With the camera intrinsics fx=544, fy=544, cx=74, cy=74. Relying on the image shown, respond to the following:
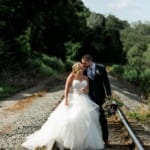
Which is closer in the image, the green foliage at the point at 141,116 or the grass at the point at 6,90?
the green foliage at the point at 141,116

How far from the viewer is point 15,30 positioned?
40688mm

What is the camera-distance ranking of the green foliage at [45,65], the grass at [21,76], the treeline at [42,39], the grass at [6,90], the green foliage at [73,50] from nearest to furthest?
the grass at [6,90]
the grass at [21,76]
the treeline at [42,39]
the green foliage at [45,65]
the green foliage at [73,50]

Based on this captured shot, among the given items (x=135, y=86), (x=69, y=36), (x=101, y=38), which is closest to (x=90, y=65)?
(x=135, y=86)

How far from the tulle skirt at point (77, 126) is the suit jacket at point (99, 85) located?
0.63ft

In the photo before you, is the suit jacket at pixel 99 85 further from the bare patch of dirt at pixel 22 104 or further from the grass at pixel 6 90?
the grass at pixel 6 90

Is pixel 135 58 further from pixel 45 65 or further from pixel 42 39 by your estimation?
pixel 45 65

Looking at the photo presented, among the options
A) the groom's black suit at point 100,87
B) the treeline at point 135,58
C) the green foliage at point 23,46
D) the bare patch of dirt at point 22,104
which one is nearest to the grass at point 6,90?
the bare patch of dirt at point 22,104

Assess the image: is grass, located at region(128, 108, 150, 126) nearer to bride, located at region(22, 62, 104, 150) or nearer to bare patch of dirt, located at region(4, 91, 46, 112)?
bare patch of dirt, located at region(4, 91, 46, 112)

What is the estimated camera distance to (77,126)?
10.8 m

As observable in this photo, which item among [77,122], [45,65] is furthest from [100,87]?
[45,65]

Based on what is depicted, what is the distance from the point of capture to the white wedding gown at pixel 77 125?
10.8 metres

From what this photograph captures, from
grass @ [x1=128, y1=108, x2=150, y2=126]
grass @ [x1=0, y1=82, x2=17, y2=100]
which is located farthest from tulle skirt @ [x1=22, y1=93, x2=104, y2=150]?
grass @ [x1=0, y1=82, x2=17, y2=100]

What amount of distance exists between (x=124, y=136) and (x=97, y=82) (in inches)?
100

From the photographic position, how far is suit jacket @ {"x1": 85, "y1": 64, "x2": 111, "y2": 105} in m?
11.1
